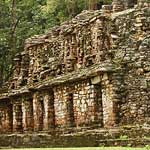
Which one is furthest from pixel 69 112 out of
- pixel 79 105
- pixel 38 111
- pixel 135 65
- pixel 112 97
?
pixel 135 65

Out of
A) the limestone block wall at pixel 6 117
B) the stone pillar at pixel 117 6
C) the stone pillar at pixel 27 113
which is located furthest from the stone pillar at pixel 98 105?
the limestone block wall at pixel 6 117

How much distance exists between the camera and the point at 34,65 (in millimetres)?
38375

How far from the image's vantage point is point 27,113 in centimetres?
3822

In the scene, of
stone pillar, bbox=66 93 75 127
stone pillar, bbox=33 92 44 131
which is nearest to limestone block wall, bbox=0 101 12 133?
stone pillar, bbox=33 92 44 131

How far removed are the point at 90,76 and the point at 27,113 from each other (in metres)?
10.6

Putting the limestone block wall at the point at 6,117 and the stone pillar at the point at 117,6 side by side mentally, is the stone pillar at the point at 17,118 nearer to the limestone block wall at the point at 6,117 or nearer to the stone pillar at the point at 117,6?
the limestone block wall at the point at 6,117

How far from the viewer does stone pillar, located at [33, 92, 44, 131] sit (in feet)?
119

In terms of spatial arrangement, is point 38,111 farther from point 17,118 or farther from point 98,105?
point 98,105

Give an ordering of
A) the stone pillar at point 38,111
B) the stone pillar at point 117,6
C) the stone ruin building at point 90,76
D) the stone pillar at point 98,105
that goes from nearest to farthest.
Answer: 1. the stone ruin building at point 90,76
2. the stone pillar at point 98,105
3. the stone pillar at point 117,6
4. the stone pillar at point 38,111

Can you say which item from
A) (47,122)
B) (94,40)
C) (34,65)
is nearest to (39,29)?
(34,65)

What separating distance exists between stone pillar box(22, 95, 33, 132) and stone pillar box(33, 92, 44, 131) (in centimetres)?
116

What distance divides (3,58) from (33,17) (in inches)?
226

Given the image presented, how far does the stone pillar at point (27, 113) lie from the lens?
3784 centimetres

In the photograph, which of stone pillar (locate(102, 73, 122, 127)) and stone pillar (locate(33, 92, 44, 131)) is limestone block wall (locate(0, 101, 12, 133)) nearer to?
stone pillar (locate(33, 92, 44, 131))
